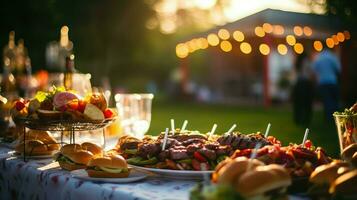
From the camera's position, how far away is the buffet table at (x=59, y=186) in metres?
2.04

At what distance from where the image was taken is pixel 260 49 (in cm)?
1630

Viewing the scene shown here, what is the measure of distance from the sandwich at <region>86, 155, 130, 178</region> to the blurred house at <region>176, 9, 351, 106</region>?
11356 millimetres

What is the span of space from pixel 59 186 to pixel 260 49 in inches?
570

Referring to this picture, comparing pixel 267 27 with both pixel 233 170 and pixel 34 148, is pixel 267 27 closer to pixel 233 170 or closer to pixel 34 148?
pixel 34 148

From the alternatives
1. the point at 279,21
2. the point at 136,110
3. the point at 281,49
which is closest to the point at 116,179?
the point at 136,110

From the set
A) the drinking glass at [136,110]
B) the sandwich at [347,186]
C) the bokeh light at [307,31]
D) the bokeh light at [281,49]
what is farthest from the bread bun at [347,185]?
the bokeh light at [307,31]

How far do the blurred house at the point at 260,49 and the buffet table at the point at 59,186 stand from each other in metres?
11.1

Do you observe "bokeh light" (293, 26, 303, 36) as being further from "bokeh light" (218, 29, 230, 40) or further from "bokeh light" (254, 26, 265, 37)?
"bokeh light" (218, 29, 230, 40)

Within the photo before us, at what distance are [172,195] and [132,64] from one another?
94.5 feet

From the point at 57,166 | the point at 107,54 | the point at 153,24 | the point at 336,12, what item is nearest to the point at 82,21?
the point at 107,54

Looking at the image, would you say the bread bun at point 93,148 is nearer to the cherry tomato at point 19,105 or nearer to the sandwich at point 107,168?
the sandwich at point 107,168

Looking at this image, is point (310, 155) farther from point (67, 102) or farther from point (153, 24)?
point (153, 24)

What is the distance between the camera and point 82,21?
2319 cm

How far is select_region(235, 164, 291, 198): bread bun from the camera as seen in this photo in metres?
1.59
